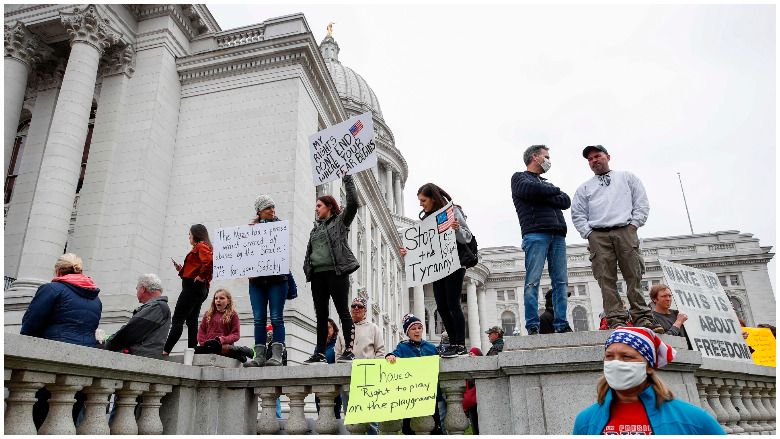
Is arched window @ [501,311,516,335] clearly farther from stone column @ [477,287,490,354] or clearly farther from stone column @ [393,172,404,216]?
stone column @ [393,172,404,216]

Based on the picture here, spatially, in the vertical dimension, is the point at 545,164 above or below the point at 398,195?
below

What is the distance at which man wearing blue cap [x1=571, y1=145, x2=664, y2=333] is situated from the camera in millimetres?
5023

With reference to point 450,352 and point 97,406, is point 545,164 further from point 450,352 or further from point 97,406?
point 97,406

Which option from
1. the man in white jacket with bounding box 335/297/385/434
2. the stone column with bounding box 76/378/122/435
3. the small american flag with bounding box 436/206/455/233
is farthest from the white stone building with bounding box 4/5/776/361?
the stone column with bounding box 76/378/122/435

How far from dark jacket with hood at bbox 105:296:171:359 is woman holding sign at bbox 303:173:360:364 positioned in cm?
162

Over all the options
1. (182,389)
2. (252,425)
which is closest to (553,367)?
(252,425)

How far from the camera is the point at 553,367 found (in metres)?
4.27

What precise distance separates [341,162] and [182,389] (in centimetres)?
343

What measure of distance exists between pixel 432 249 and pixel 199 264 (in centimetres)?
312

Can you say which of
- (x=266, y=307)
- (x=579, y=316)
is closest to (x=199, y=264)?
(x=266, y=307)

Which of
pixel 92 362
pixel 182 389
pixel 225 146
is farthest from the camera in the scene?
pixel 225 146

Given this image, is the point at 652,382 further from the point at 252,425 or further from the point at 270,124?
the point at 270,124

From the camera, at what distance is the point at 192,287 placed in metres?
6.61

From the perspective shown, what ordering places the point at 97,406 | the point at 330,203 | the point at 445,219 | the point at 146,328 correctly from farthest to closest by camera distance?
the point at 330,203, the point at 445,219, the point at 146,328, the point at 97,406
